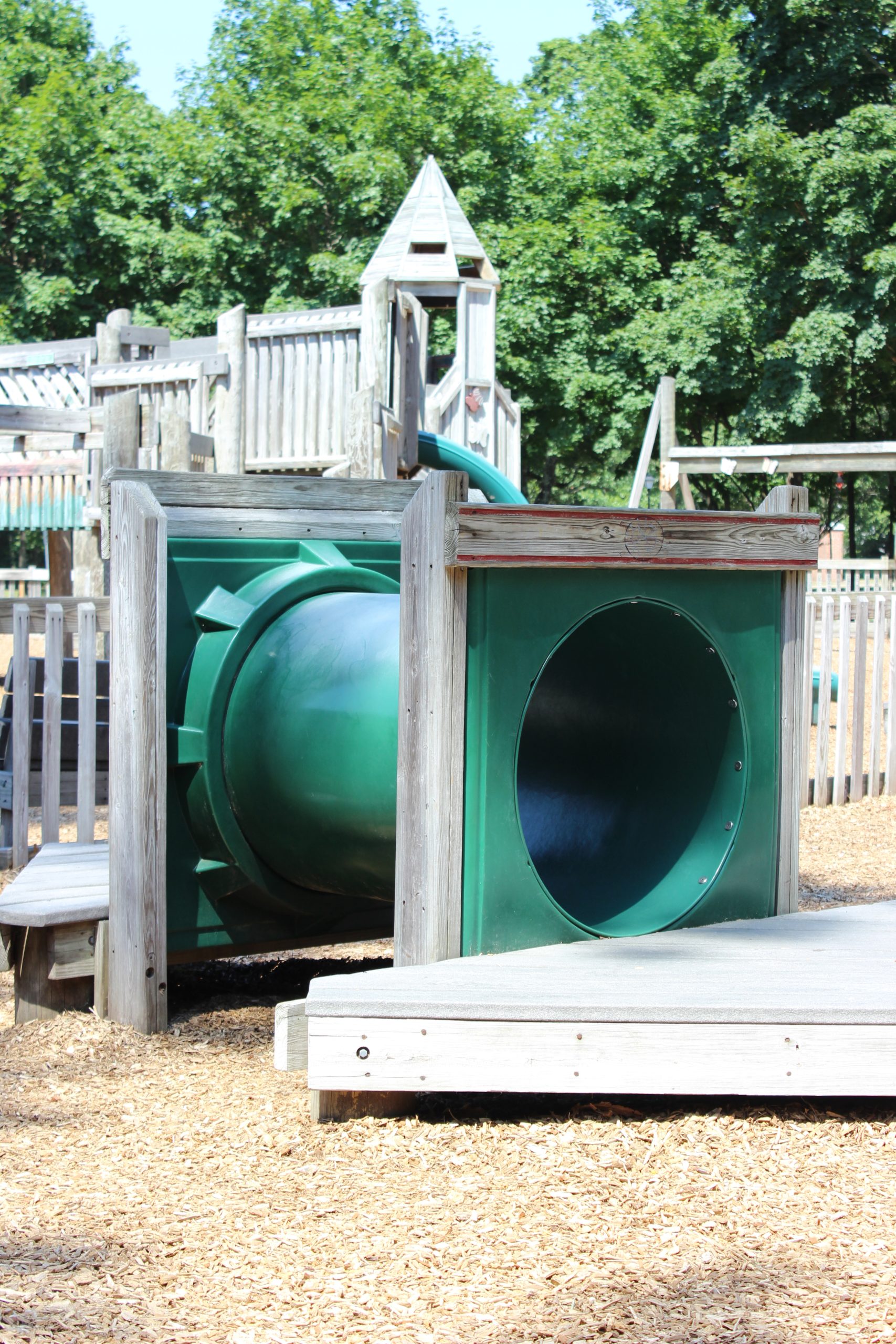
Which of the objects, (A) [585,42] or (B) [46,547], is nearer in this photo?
(B) [46,547]

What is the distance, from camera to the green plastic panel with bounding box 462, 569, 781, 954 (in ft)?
11.8

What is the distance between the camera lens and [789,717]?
421 centimetres

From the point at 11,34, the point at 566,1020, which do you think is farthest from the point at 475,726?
the point at 11,34

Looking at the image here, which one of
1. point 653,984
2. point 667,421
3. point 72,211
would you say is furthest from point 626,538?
point 72,211

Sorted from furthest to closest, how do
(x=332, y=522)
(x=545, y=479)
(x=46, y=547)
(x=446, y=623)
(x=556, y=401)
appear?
(x=545, y=479) → (x=556, y=401) → (x=46, y=547) → (x=332, y=522) → (x=446, y=623)

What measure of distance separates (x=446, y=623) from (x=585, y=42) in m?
34.2

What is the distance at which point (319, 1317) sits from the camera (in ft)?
7.86

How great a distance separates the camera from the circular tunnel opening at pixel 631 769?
4.14 m

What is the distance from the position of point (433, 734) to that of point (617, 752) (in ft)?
5.21

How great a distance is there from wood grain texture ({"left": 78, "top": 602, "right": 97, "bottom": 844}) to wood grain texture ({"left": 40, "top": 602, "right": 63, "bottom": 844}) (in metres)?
0.11

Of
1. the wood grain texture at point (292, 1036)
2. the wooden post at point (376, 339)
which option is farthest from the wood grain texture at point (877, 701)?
the wood grain texture at point (292, 1036)

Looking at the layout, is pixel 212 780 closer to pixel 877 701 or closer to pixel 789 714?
pixel 789 714

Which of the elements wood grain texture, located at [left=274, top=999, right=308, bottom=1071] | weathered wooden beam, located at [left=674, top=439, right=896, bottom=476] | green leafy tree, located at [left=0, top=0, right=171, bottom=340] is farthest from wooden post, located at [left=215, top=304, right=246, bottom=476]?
green leafy tree, located at [left=0, top=0, right=171, bottom=340]

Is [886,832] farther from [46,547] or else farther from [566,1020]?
[46,547]
